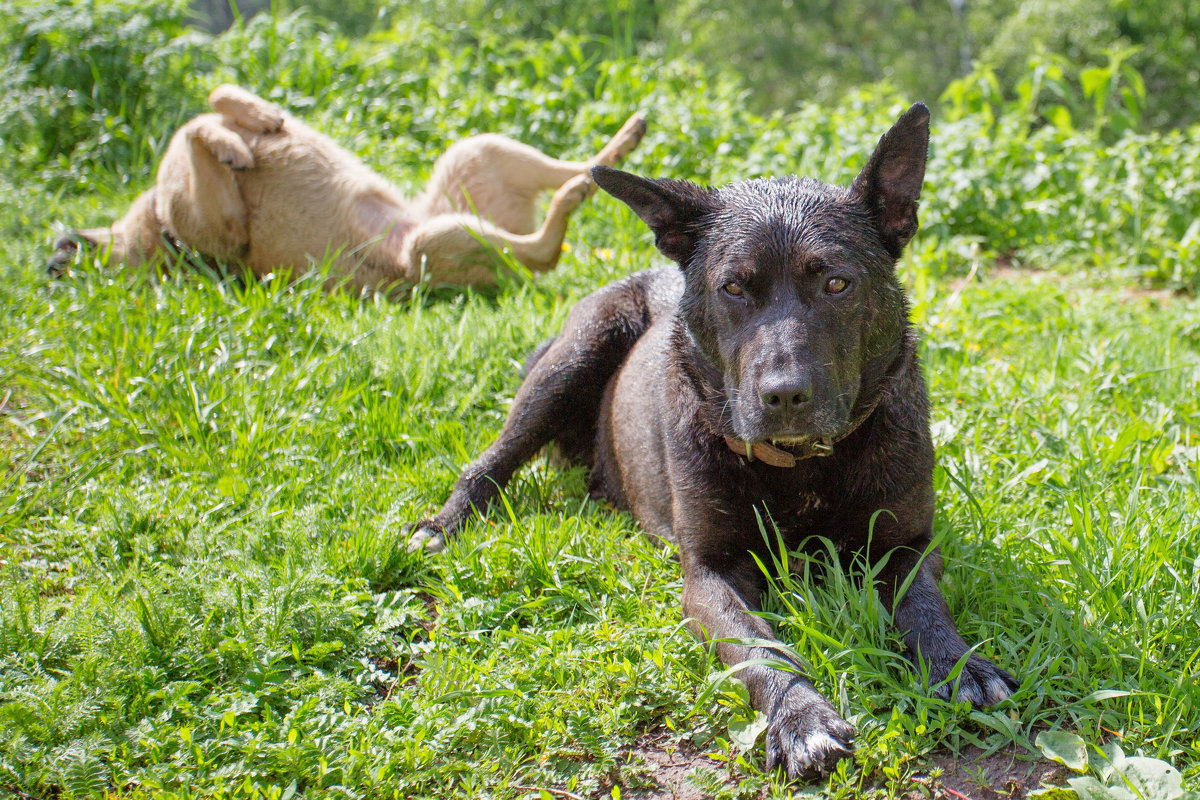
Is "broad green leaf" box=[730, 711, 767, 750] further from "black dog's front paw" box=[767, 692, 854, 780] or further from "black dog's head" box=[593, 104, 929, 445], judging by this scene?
"black dog's head" box=[593, 104, 929, 445]

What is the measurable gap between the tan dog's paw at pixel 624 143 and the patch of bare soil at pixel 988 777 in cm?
388

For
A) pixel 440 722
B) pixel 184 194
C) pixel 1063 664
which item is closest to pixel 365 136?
pixel 184 194

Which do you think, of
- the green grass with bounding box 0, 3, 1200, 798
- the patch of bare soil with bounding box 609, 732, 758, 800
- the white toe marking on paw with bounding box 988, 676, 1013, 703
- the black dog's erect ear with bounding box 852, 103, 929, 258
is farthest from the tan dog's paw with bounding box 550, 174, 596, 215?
the white toe marking on paw with bounding box 988, 676, 1013, 703

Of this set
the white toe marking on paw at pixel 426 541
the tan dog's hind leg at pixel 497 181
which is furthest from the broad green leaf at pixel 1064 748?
the tan dog's hind leg at pixel 497 181

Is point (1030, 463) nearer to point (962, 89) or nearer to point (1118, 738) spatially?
point (1118, 738)

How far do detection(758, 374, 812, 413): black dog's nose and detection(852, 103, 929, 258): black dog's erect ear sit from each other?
69cm

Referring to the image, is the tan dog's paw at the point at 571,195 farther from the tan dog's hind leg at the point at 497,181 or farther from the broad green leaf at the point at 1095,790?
the broad green leaf at the point at 1095,790

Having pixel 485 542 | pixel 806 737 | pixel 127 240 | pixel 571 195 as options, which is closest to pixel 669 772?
pixel 806 737

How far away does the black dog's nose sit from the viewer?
258 cm

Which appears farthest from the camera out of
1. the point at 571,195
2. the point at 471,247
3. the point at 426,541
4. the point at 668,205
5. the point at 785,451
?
the point at 471,247

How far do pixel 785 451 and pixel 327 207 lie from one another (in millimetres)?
3834

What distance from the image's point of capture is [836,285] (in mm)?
2785

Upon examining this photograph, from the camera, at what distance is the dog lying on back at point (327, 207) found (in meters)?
5.52

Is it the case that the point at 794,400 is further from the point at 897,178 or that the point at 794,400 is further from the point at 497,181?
the point at 497,181
